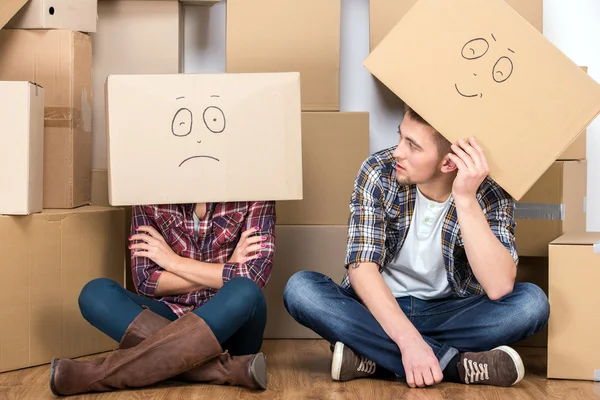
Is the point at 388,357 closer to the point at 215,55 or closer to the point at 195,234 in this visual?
the point at 195,234

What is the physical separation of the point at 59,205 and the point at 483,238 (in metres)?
0.87

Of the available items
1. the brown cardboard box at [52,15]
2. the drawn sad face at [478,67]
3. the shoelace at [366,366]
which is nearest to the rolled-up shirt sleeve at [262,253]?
the shoelace at [366,366]

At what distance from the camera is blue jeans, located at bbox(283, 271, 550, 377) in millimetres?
1470

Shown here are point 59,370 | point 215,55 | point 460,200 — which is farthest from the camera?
point 215,55

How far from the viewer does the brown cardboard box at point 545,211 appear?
1.82 meters

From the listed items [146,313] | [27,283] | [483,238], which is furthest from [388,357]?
[27,283]

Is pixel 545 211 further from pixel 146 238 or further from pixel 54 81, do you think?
pixel 54 81

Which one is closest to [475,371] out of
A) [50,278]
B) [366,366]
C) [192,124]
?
[366,366]

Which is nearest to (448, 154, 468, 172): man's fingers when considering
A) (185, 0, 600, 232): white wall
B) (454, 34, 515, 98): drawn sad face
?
(454, 34, 515, 98): drawn sad face

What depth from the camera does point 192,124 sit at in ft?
4.90

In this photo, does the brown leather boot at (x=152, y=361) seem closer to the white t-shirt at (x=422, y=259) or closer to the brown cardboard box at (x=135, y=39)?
the white t-shirt at (x=422, y=259)

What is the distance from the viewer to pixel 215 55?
2.08 metres

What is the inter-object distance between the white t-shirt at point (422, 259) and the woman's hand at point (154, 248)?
1.40ft

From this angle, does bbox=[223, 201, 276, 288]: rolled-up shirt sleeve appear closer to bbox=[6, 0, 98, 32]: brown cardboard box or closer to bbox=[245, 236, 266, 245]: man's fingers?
bbox=[245, 236, 266, 245]: man's fingers
